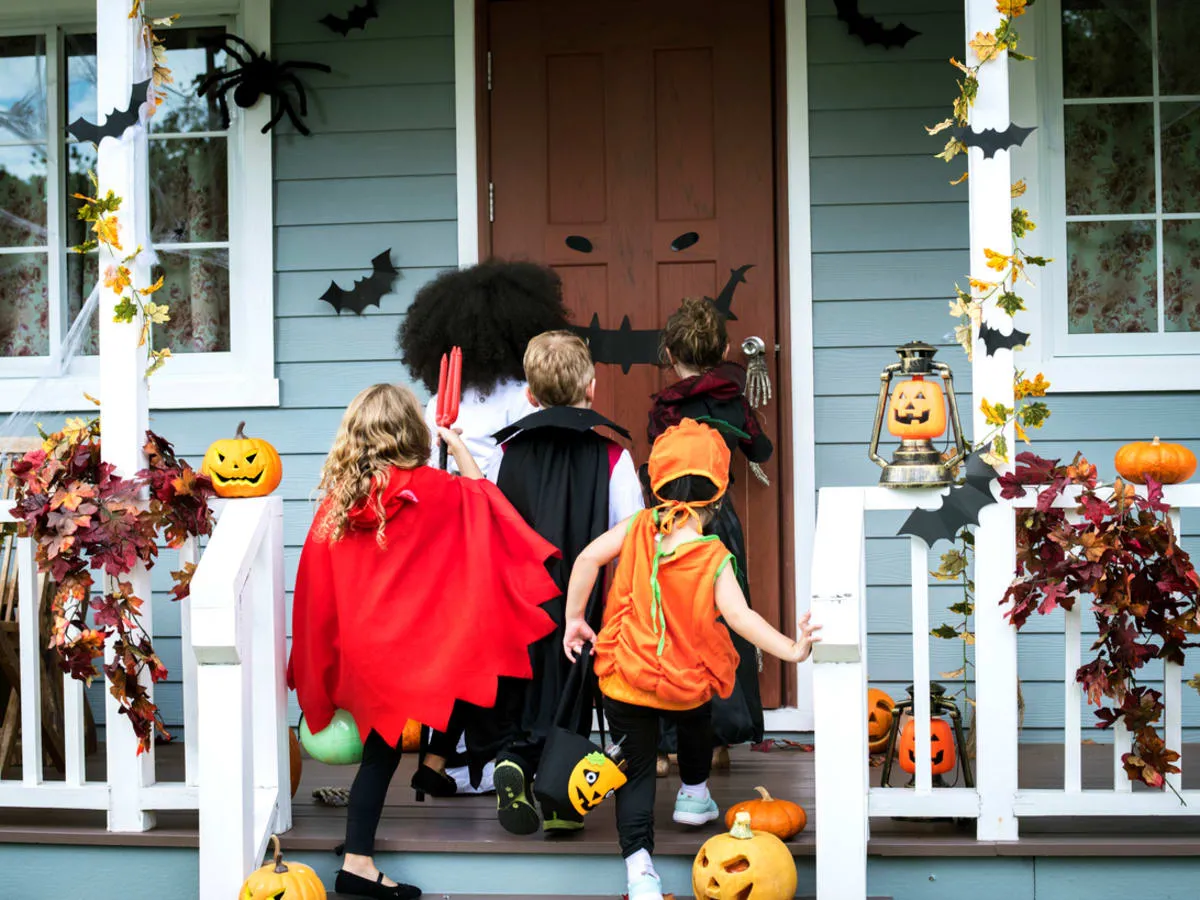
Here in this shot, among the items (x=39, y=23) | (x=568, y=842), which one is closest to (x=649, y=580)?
(x=568, y=842)

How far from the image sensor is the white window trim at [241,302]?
523 cm

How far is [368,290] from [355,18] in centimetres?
111

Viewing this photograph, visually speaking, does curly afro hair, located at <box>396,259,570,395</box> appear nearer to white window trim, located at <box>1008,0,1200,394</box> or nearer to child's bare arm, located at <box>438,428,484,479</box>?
child's bare arm, located at <box>438,428,484,479</box>

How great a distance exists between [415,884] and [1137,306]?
3.49 metres

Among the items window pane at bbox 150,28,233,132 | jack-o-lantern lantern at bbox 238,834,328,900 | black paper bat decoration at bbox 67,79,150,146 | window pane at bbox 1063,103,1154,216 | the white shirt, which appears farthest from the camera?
window pane at bbox 150,28,233,132

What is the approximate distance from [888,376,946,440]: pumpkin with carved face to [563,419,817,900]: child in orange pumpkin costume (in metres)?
0.57

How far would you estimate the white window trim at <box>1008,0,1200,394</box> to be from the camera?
4.92 metres

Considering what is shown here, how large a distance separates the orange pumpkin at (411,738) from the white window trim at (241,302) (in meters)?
1.45

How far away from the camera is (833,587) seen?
10.7 ft

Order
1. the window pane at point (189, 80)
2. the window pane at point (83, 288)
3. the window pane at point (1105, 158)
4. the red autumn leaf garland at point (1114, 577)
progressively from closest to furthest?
the red autumn leaf garland at point (1114, 577) < the window pane at point (1105, 158) < the window pane at point (189, 80) < the window pane at point (83, 288)

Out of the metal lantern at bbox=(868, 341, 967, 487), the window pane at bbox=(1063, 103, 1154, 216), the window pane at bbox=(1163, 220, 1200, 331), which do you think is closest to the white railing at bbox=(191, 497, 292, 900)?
the metal lantern at bbox=(868, 341, 967, 487)

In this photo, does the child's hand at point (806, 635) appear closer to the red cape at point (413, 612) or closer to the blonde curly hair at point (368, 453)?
the red cape at point (413, 612)

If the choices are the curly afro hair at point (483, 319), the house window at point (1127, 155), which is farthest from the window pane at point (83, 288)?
the house window at point (1127, 155)

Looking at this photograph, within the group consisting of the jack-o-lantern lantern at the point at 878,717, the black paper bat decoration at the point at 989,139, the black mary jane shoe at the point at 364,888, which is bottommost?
the black mary jane shoe at the point at 364,888
